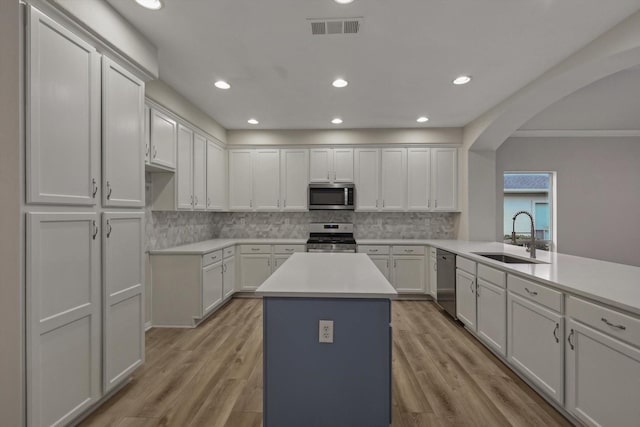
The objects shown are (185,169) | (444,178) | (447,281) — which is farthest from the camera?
(444,178)

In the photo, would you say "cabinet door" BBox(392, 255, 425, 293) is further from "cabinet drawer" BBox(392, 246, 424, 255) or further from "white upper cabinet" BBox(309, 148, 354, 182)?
"white upper cabinet" BBox(309, 148, 354, 182)

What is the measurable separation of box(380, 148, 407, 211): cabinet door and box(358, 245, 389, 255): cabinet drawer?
0.66 metres

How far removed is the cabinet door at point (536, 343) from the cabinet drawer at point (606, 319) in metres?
0.15

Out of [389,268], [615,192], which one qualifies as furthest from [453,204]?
[615,192]

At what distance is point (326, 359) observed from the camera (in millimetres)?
1631

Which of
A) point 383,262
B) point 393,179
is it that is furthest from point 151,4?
point 383,262

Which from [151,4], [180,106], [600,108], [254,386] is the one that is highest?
[600,108]

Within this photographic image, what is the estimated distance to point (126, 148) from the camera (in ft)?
6.98

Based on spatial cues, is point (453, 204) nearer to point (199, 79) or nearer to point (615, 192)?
point (615, 192)

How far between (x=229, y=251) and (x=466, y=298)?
314 cm

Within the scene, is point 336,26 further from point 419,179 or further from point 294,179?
point 419,179

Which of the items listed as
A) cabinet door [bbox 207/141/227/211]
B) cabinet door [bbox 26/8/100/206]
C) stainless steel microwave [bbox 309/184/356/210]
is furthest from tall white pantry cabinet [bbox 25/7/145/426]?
stainless steel microwave [bbox 309/184/356/210]

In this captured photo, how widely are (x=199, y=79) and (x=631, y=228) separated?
6643mm

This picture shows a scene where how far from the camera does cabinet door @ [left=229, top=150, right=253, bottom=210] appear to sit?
4.89 m
